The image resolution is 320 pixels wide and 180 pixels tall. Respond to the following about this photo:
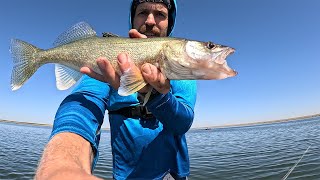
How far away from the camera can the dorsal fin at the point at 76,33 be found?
456cm

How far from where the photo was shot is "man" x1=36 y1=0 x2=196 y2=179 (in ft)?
10.9

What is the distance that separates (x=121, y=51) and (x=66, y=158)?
185 centimetres

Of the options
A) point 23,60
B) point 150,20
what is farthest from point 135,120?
point 23,60

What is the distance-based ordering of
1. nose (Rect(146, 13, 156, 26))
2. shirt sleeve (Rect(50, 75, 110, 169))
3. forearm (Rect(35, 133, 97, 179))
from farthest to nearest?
nose (Rect(146, 13, 156, 26)) < shirt sleeve (Rect(50, 75, 110, 169)) < forearm (Rect(35, 133, 97, 179))

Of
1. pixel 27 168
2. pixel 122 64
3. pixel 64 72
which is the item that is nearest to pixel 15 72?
pixel 64 72

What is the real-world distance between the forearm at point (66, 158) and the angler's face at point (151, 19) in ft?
8.09

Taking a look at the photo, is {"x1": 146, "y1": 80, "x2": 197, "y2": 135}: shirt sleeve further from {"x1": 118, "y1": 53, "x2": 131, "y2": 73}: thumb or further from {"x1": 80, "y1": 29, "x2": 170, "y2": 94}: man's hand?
{"x1": 118, "y1": 53, "x2": 131, "y2": 73}: thumb

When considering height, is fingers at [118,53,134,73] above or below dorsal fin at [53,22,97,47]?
below

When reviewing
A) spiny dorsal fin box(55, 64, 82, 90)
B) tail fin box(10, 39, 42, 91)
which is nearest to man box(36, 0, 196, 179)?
spiny dorsal fin box(55, 64, 82, 90)

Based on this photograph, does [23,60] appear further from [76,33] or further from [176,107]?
[176,107]

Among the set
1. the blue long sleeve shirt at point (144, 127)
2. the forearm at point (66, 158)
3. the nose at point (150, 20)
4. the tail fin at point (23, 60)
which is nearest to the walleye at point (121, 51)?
the tail fin at point (23, 60)

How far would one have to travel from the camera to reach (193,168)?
19.8 m

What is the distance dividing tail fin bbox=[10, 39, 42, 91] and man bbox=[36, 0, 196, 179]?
95cm

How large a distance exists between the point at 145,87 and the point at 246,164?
18.3 m
